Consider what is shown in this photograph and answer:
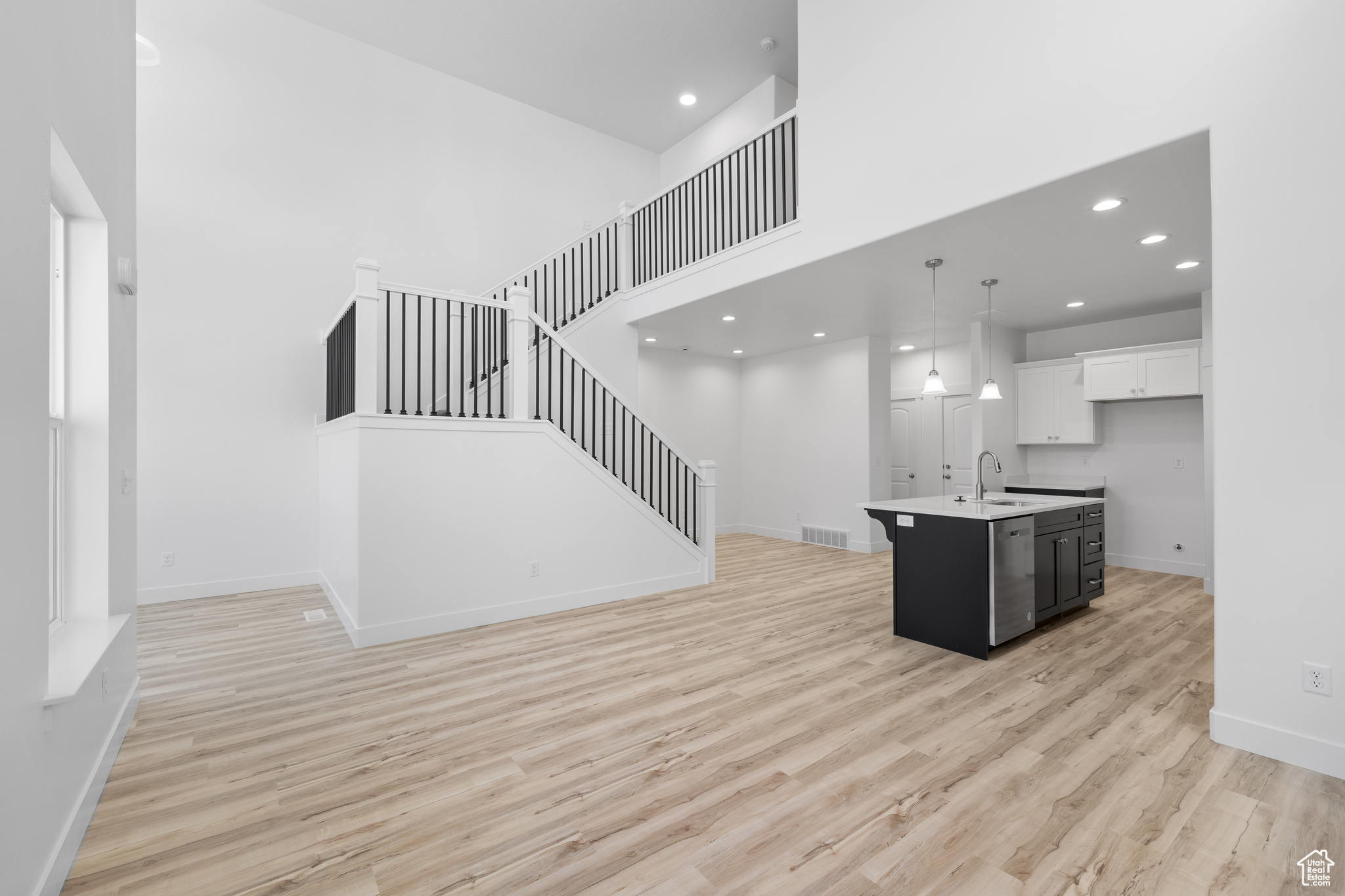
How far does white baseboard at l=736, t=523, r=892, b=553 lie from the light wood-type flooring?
3.42m

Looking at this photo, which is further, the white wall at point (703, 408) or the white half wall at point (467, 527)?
the white wall at point (703, 408)

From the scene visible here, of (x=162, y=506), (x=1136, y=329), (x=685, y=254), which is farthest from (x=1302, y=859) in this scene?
(x=162, y=506)

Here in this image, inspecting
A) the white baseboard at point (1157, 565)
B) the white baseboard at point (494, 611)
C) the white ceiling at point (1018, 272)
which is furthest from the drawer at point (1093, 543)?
the white baseboard at point (494, 611)

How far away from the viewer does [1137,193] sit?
3.45 meters

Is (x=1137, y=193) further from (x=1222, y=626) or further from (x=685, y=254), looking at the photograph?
(x=685, y=254)

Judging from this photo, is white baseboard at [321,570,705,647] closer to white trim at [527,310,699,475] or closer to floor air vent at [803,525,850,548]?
white trim at [527,310,699,475]

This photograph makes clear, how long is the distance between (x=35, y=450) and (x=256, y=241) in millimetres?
5035

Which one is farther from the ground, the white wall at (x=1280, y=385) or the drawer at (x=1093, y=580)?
the white wall at (x=1280, y=385)

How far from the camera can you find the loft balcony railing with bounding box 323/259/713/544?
13.6ft

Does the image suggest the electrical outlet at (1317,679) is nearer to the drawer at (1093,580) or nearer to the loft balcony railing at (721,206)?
the drawer at (1093,580)

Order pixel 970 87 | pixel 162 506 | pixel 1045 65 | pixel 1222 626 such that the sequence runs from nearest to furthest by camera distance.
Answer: pixel 1222 626 → pixel 1045 65 → pixel 970 87 → pixel 162 506

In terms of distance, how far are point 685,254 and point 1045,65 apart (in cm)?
346

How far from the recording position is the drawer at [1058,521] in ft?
14.1

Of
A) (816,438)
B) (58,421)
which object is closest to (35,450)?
(58,421)
